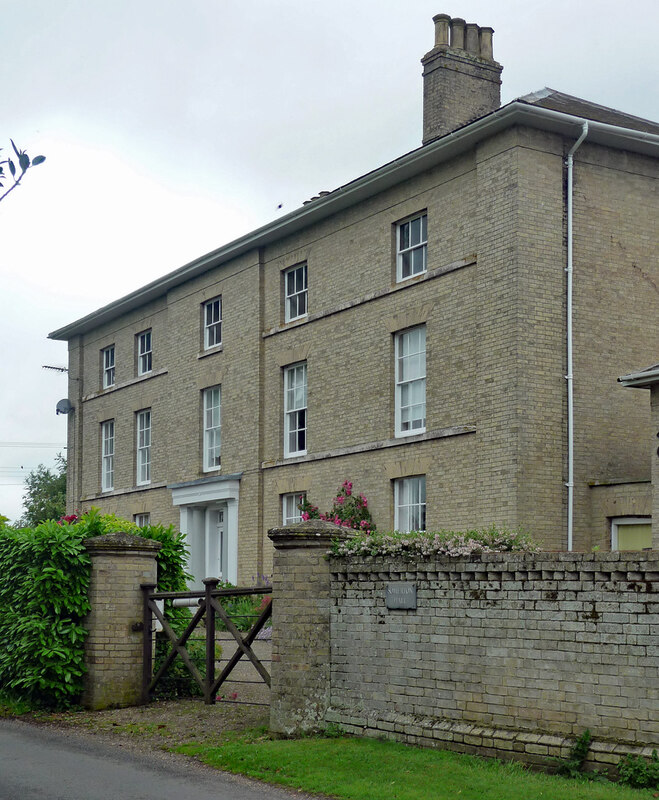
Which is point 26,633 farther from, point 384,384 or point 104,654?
→ point 384,384

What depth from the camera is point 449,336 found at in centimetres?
2080

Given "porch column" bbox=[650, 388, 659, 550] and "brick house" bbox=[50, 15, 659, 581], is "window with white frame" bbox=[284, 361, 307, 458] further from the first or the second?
"porch column" bbox=[650, 388, 659, 550]

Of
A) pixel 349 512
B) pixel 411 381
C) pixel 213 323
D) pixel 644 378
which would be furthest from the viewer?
pixel 213 323

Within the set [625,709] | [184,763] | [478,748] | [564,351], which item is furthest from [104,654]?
[564,351]

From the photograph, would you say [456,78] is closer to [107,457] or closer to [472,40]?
[472,40]

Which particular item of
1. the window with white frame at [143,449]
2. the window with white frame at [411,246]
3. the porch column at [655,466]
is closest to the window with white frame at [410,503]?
the window with white frame at [411,246]

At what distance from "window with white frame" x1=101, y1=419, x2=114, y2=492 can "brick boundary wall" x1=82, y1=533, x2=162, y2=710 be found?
20.0 m

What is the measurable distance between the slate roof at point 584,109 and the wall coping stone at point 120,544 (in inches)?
391

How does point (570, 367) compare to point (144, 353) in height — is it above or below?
below

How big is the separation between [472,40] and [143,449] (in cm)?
1473

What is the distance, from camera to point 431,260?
21.5m

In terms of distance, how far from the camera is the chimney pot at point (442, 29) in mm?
24531

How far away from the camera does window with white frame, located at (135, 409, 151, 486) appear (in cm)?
3203

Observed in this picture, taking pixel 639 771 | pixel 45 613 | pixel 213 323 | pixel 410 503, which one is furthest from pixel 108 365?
pixel 639 771
